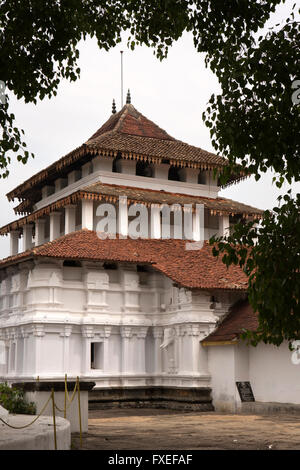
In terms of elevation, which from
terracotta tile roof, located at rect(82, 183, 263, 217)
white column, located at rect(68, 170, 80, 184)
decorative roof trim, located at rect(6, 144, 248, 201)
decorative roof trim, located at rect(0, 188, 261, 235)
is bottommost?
decorative roof trim, located at rect(0, 188, 261, 235)

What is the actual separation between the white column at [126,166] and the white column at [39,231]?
4.55 m

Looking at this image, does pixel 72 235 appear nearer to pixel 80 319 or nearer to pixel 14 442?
pixel 80 319

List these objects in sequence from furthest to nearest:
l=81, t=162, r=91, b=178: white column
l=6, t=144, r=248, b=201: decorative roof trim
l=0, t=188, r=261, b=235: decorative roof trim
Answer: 1. l=81, t=162, r=91, b=178: white column
2. l=6, t=144, r=248, b=201: decorative roof trim
3. l=0, t=188, r=261, b=235: decorative roof trim

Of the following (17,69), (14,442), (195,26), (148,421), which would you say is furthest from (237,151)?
(148,421)

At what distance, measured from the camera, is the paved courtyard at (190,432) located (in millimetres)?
12547

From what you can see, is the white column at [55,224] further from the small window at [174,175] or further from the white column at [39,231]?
the small window at [174,175]

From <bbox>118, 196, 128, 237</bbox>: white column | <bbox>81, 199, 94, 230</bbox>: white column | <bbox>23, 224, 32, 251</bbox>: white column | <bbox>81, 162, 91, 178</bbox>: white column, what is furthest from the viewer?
<bbox>23, 224, 32, 251</bbox>: white column

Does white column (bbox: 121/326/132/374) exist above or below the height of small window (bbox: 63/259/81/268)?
below

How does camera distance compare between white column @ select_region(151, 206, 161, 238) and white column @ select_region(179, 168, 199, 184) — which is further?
white column @ select_region(179, 168, 199, 184)

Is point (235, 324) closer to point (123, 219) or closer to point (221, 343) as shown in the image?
point (221, 343)

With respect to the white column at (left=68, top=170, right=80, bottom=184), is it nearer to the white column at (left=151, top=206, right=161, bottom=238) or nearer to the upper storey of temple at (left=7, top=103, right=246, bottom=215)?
the upper storey of temple at (left=7, top=103, right=246, bottom=215)

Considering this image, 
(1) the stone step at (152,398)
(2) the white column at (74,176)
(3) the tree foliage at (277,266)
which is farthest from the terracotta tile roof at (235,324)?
(3) the tree foliage at (277,266)

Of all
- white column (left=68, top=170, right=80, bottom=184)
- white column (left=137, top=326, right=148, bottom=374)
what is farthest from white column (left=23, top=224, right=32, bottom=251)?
white column (left=137, top=326, right=148, bottom=374)

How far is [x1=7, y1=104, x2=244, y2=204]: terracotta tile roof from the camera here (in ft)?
85.9
